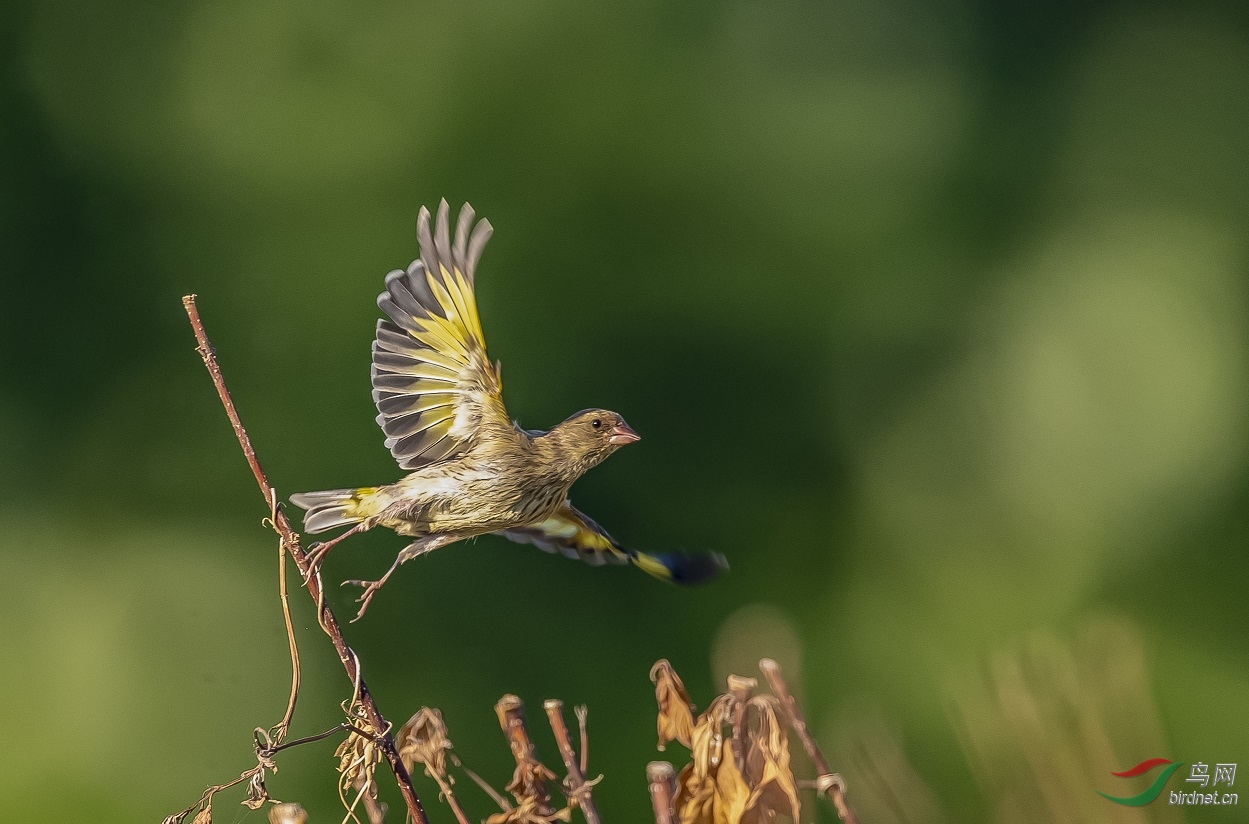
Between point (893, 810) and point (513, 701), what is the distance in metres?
0.16

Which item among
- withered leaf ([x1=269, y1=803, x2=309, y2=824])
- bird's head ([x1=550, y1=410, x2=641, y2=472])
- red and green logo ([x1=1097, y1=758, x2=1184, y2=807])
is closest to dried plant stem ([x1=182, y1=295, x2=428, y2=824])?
withered leaf ([x1=269, y1=803, x2=309, y2=824])

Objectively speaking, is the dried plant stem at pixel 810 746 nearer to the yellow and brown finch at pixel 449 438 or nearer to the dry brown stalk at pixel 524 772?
the dry brown stalk at pixel 524 772

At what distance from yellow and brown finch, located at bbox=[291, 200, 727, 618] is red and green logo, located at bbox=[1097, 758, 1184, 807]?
308 millimetres

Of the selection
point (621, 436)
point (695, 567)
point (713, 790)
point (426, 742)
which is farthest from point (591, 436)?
point (713, 790)

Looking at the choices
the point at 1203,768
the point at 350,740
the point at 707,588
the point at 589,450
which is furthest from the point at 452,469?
the point at 1203,768

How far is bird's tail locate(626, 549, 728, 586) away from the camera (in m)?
0.91

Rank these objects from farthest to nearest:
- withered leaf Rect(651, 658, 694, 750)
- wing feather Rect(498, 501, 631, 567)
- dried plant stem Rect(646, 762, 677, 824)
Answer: wing feather Rect(498, 501, 631, 567) → withered leaf Rect(651, 658, 694, 750) → dried plant stem Rect(646, 762, 677, 824)

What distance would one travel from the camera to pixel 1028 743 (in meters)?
0.52

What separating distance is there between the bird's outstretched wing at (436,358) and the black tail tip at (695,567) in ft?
0.54

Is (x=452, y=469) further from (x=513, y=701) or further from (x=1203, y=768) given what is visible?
(x=1203, y=768)

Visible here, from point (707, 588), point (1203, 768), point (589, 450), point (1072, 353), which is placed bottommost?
point (1203, 768)

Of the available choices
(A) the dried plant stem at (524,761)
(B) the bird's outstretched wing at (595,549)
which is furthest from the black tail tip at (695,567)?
(A) the dried plant stem at (524,761)

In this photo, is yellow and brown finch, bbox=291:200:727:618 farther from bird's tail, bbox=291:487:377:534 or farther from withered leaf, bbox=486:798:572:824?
withered leaf, bbox=486:798:572:824

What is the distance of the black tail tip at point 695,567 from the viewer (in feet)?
2.96
